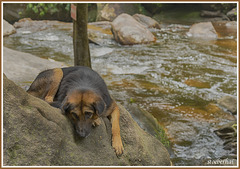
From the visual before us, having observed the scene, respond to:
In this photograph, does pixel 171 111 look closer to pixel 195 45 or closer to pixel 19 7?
pixel 195 45

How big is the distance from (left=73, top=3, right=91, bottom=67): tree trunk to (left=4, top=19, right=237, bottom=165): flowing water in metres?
1.38

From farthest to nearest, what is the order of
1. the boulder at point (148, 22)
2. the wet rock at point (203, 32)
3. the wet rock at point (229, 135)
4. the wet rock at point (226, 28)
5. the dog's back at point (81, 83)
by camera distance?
the boulder at point (148, 22)
the wet rock at point (226, 28)
the wet rock at point (203, 32)
the wet rock at point (229, 135)
the dog's back at point (81, 83)

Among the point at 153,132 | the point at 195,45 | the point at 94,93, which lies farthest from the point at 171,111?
the point at 195,45

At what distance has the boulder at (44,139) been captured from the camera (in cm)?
292

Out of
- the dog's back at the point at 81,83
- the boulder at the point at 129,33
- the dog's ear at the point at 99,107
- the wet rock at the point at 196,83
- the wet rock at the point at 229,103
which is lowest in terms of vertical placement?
the wet rock at the point at 229,103

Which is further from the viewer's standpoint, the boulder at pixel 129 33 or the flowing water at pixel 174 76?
the boulder at pixel 129 33

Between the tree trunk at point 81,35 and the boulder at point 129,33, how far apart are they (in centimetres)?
737

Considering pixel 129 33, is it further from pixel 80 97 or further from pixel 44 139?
pixel 44 139

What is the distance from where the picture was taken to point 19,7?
74.8ft

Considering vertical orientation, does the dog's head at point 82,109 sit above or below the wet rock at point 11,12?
below

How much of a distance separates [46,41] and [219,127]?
1088 centimetres

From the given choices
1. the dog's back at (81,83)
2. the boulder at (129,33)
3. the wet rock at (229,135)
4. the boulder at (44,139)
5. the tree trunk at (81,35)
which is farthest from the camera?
the boulder at (129,33)

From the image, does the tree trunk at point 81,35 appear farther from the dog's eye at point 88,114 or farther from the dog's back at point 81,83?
the dog's eye at point 88,114

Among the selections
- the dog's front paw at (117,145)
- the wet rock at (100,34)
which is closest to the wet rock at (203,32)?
the wet rock at (100,34)
